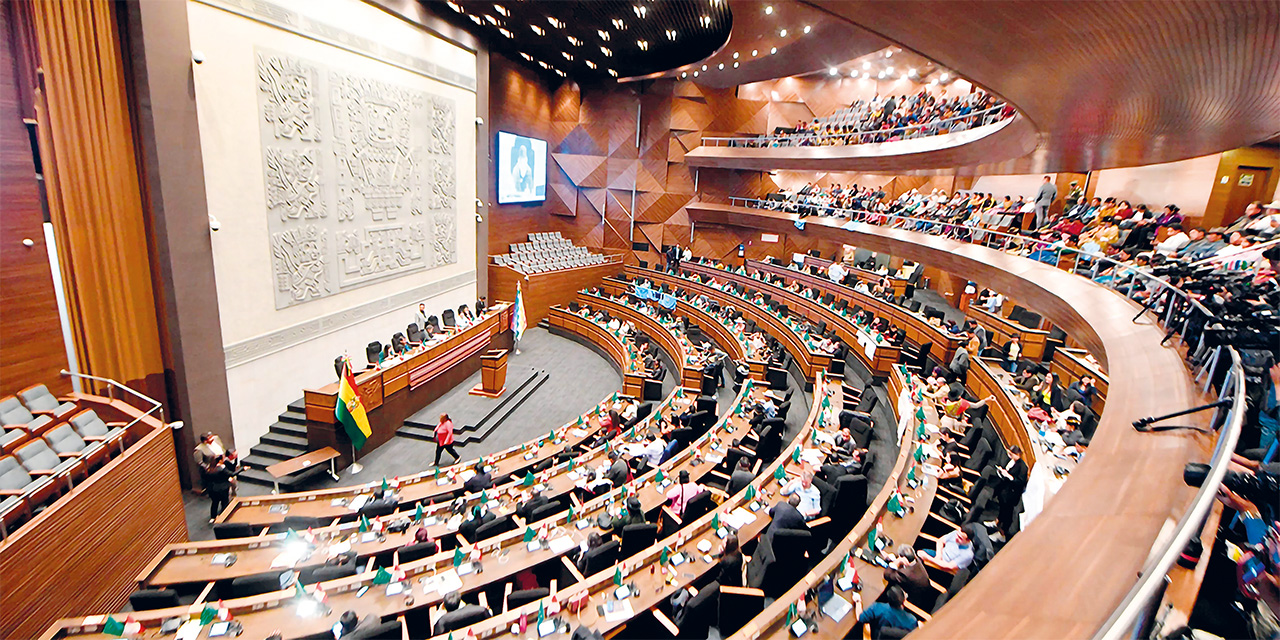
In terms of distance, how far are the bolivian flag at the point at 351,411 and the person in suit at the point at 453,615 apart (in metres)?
4.15

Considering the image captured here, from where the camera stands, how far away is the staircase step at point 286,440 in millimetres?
8336

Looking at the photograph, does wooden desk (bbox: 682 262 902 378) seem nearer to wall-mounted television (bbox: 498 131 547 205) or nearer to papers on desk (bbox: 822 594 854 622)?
wall-mounted television (bbox: 498 131 547 205)

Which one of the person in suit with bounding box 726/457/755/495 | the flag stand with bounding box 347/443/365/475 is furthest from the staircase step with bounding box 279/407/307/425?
the person in suit with bounding box 726/457/755/495

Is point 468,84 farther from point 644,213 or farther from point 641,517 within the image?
point 641,517

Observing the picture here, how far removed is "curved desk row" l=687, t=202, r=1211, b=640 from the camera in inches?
84.8

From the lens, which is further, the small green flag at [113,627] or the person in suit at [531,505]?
the person in suit at [531,505]

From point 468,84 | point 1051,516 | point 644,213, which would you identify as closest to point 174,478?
point 1051,516

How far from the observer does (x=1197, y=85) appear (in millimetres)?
4879

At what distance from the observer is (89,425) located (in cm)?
595

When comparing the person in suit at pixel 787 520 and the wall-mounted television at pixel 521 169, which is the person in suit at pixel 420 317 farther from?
the person in suit at pixel 787 520

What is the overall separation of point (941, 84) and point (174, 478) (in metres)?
20.9

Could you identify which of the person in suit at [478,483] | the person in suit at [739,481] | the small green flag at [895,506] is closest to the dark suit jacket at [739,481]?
the person in suit at [739,481]

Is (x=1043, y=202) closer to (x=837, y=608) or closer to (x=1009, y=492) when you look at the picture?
(x=1009, y=492)

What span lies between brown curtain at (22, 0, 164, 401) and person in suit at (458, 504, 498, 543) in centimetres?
494
